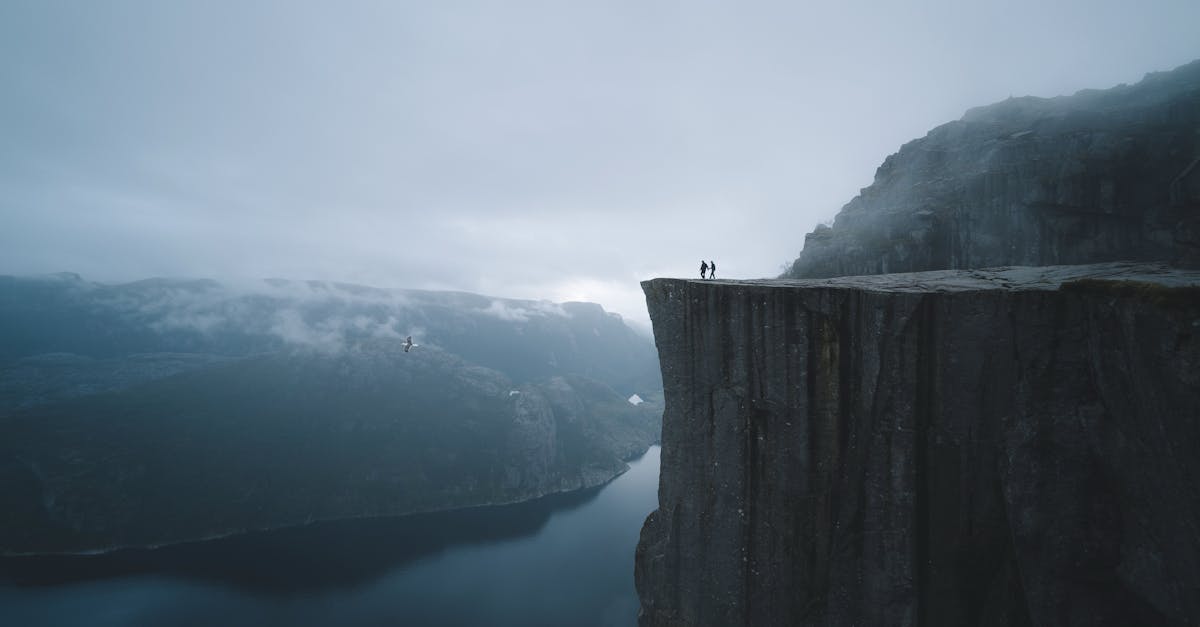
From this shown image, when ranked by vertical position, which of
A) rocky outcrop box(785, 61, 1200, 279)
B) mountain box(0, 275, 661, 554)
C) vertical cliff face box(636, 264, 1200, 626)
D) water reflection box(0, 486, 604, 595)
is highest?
rocky outcrop box(785, 61, 1200, 279)

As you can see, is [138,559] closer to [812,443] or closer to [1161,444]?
[812,443]

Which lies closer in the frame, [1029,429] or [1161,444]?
[1161,444]

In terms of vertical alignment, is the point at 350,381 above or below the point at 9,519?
above

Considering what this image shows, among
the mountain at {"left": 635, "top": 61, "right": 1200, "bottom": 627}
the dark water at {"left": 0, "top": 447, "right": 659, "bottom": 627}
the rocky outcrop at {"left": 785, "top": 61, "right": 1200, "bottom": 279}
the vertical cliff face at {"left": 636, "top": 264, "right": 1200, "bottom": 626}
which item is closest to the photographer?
the vertical cliff face at {"left": 636, "top": 264, "right": 1200, "bottom": 626}

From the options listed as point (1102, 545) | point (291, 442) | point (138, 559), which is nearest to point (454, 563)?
point (138, 559)

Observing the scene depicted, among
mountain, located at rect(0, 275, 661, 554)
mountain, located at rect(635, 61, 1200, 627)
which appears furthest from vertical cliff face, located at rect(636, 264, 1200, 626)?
mountain, located at rect(0, 275, 661, 554)

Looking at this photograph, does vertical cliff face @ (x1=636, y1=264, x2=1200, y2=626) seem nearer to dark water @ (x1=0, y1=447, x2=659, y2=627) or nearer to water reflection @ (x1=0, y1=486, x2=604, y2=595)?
dark water @ (x1=0, y1=447, x2=659, y2=627)

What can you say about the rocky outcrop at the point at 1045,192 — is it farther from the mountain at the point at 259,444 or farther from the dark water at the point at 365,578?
the mountain at the point at 259,444
